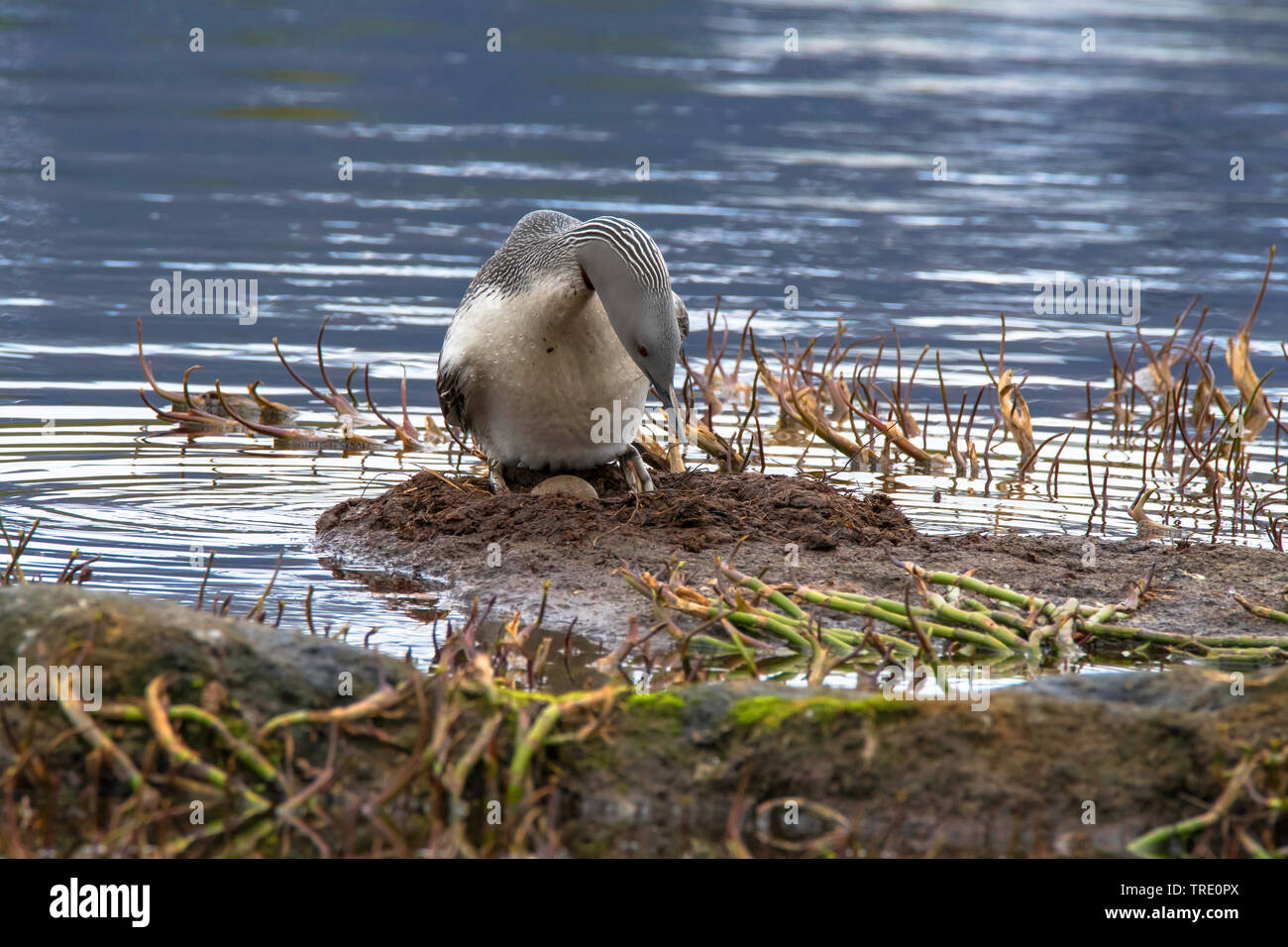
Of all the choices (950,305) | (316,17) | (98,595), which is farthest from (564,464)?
(316,17)

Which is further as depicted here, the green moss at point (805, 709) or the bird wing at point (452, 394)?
the bird wing at point (452, 394)

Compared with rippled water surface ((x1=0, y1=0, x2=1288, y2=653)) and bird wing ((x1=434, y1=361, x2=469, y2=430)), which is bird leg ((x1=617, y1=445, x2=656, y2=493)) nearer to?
bird wing ((x1=434, y1=361, x2=469, y2=430))

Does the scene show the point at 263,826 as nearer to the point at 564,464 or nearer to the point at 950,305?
the point at 564,464

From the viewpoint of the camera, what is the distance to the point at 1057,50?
130 ft

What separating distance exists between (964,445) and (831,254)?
7891 mm

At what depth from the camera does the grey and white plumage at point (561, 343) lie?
7203 mm

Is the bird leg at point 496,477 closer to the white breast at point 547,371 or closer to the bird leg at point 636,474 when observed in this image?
the white breast at point 547,371

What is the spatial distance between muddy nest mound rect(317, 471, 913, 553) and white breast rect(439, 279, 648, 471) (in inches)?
12.8

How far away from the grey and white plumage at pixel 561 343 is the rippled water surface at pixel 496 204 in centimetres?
117

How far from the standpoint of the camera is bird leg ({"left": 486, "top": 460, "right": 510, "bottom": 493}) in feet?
27.4

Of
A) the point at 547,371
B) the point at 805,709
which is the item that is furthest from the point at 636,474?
the point at 805,709

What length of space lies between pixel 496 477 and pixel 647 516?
104 centimetres

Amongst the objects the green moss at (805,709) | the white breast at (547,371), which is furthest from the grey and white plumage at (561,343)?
the green moss at (805,709)

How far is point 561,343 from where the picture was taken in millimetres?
7566
